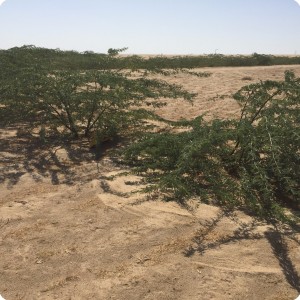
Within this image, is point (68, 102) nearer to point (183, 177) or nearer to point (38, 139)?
point (38, 139)

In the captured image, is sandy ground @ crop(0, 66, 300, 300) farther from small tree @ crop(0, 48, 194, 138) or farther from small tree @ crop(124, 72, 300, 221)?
small tree @ crop(0, 48, 194, 138)

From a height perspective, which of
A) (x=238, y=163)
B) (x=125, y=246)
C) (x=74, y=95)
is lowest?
(x=125, y=246)

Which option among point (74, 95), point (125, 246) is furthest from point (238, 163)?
point (74, 95)

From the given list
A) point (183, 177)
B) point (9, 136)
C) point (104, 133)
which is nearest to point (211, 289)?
point (183, 177)

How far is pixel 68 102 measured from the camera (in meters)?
5.95

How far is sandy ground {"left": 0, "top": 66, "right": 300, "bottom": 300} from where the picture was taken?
2.76 metres

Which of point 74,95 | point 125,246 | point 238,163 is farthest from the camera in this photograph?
point 74,95

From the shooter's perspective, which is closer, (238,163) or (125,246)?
(125,246)

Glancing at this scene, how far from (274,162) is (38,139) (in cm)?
398

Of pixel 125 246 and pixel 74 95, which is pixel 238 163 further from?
pixel 74 95

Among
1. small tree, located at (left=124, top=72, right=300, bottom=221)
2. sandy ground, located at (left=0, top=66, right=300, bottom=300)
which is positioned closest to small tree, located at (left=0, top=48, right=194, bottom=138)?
small tree, located at (left=124, top=72, right=300, bottom=221)

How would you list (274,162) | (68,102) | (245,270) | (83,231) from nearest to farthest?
(245,270) → (83,231) → (274,162) → (68,102)

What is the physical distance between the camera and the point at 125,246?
127 inches

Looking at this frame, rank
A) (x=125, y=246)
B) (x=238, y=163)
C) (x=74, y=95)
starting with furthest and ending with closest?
(x=74, y=95) → (x=238, y=163) → (x=125, y=246)
